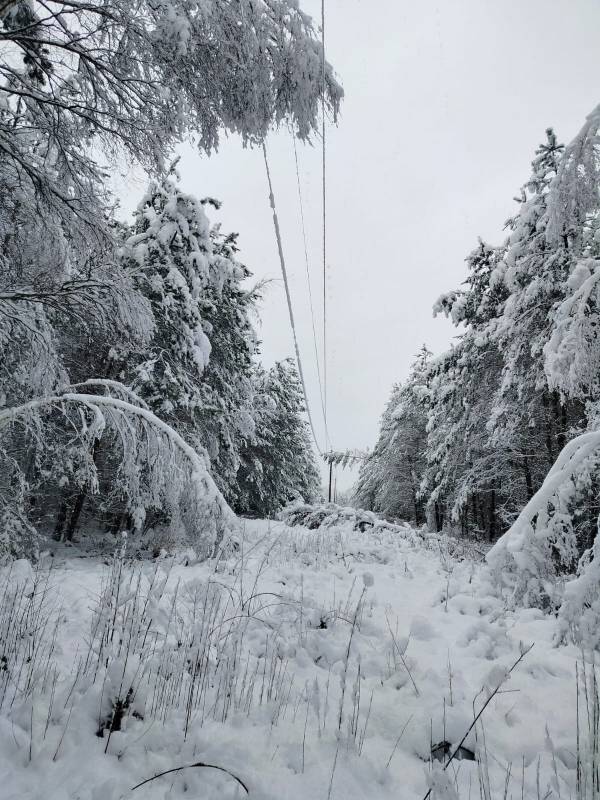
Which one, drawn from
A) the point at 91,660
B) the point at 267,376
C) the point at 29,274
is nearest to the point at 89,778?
the point at 91,660

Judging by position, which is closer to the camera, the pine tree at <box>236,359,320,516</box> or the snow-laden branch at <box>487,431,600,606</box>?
the snow-laden branch at <box>487,431,600,606</box>

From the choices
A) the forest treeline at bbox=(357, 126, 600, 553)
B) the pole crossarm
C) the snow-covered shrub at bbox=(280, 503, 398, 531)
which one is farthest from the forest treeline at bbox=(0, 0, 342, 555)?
the pole crossarm

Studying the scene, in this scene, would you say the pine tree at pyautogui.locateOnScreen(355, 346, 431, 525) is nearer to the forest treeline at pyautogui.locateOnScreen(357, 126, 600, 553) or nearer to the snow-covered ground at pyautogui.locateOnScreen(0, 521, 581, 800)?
the forest treeline at pyautogui.locateOnScreen(357, 126, 600, 553)

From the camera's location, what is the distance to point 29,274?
18.4 ft

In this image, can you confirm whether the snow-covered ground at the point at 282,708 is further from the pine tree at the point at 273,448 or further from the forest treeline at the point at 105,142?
the pine tree at the point at 273,448

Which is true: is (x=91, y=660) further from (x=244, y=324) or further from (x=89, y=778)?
(x=244, y=324)

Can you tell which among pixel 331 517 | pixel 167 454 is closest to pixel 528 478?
pixel 331 517

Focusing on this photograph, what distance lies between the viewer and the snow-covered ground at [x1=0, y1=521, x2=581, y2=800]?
1915 mm

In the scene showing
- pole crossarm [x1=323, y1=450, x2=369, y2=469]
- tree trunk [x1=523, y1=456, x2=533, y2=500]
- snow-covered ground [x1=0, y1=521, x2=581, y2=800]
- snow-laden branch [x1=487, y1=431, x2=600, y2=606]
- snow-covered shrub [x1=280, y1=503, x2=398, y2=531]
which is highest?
pole crossarm [x1=323, y1=450, x2=369, y2=469]

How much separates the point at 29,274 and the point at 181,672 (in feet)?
17.8

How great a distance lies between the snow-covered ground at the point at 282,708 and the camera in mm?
1915

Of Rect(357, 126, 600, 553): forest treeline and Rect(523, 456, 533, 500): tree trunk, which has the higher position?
Rect(357, 126, 600, 553): forest treeline

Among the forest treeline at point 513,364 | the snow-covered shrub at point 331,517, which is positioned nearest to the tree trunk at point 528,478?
the forest treeline at point 513,364

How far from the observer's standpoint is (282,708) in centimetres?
254
